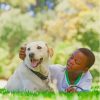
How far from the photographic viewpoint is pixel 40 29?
14516 millimetres

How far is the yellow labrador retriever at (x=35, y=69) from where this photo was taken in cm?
507

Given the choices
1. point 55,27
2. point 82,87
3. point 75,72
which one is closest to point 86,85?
point 82,87

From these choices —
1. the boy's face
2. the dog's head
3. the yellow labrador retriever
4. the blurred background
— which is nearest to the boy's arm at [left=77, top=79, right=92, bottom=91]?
the boy's face

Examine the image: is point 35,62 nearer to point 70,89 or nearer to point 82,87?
point 70,89

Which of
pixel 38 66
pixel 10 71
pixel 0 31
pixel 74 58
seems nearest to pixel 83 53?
pixel 74 58

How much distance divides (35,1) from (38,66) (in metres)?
10.3

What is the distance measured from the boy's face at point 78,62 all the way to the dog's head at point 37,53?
26 cm

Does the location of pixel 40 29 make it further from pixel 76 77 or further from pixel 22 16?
pixel 76 77

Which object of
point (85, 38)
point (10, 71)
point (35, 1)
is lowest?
point (10, 71)

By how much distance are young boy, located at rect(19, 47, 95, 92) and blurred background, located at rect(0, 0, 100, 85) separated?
8.41 metres

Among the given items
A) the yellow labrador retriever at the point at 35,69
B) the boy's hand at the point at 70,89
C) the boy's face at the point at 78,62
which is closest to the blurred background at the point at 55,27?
the boy's face at the point at 78,62

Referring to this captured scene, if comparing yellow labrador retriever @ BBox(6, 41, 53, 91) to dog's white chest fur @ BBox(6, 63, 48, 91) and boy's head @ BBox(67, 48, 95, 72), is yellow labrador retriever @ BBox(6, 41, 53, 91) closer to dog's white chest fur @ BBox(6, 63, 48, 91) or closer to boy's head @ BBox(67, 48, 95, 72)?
dog's white chest fur @ BBox(6, 63, 48, 91)

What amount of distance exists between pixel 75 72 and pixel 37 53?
1.69 feet

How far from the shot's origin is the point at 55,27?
14.4 m
